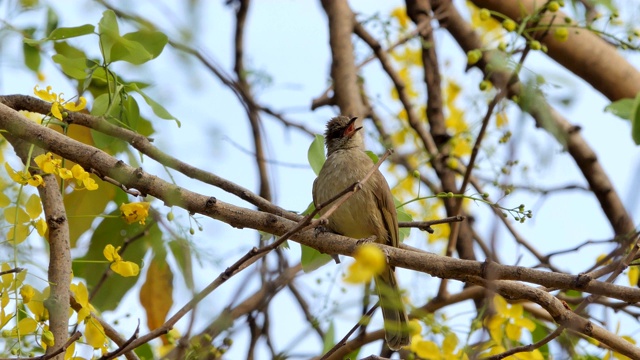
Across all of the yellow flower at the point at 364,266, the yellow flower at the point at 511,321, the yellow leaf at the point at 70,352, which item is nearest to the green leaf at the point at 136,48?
the yellow flower at the point at 364,266

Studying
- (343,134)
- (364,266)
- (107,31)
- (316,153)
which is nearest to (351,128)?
(343,134)

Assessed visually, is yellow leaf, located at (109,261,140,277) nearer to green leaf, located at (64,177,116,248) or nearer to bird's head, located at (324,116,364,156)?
green leaf, located at (64,177,116,248)

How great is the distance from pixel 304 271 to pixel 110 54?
1.27 meters

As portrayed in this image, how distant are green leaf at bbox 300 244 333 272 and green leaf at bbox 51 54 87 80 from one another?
1.24 metres

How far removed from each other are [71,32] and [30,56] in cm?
82

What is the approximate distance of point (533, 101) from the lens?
209 cm

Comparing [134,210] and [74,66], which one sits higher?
[74,66]

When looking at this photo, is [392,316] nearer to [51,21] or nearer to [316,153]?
[316,153]

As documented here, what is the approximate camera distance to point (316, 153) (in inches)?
163

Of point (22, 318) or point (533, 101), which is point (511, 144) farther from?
point (22, 318)

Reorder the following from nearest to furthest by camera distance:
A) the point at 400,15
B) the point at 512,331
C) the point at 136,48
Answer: the point at 136,48 < the point at 512,331 < the point at 400,15

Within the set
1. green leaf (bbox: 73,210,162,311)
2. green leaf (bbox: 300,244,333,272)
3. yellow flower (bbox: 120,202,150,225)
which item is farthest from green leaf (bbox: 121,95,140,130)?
green leaf (bbox: 300,244,333,272)

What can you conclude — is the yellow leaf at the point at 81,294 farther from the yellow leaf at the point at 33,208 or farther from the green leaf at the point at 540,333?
the green leaf at the point at 540,333

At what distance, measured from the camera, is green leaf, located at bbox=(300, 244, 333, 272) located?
3.72m
